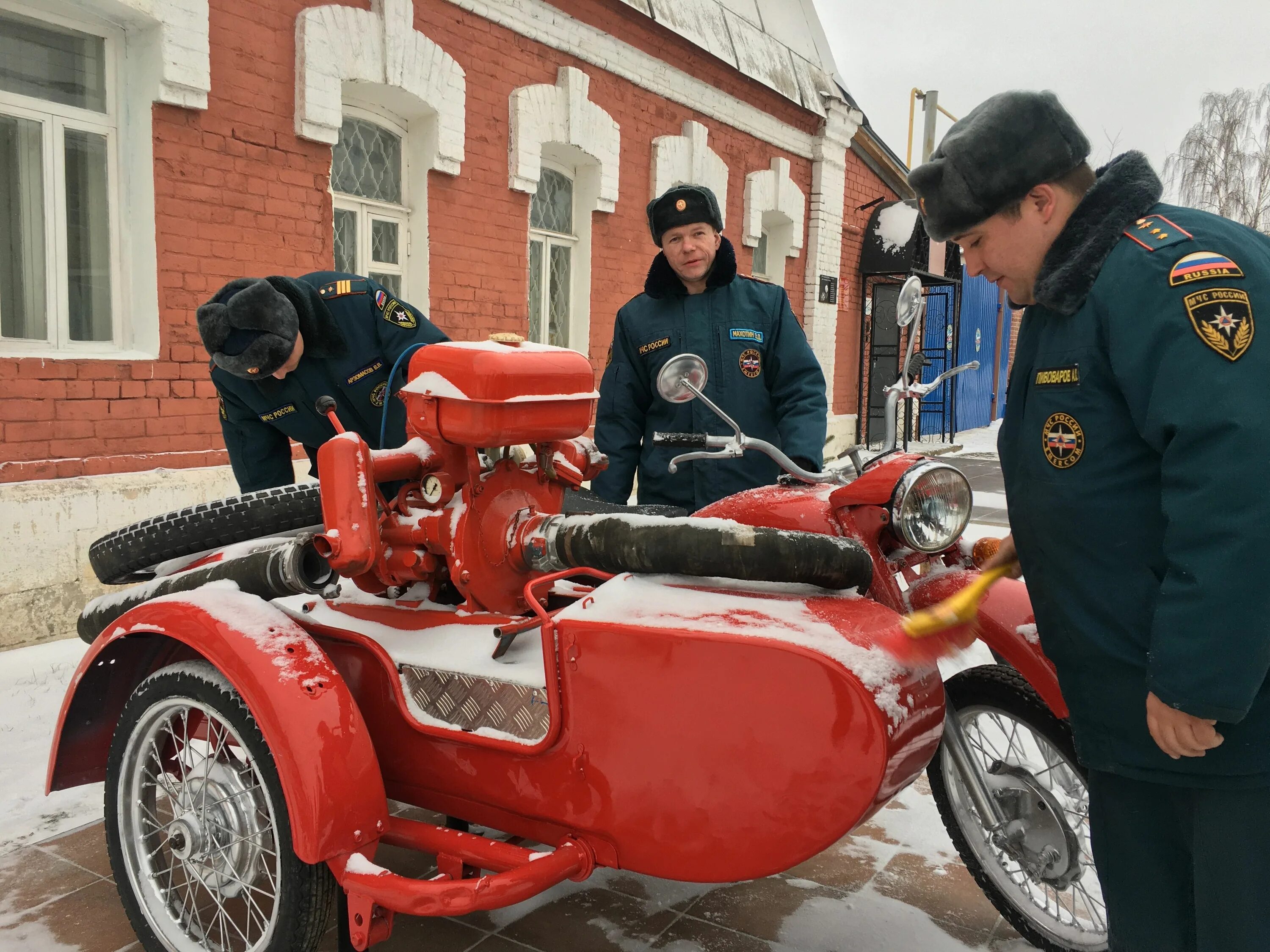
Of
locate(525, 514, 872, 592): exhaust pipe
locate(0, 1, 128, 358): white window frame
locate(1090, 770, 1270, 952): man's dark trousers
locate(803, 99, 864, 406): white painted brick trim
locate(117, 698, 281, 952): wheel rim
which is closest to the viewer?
locate(1090, 770, 1270, 952): man's dark trousers

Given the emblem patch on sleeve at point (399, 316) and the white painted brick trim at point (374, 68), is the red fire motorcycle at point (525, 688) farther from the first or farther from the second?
the white painted brick trim at point (374, 68)

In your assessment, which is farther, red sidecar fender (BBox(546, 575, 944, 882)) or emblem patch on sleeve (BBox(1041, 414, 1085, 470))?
red sidecar fender (BBox(546, 575, 944, 882))

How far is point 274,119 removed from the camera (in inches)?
224

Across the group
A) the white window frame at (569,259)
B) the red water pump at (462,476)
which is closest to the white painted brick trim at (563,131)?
the white window frame at (569,259)

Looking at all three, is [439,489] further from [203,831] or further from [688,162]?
[688,162]

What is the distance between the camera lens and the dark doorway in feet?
47.0

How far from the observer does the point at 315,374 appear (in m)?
3.11

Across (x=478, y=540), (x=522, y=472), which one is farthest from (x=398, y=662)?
(x=522, y=472)

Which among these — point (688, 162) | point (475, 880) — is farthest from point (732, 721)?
point (688, 162)

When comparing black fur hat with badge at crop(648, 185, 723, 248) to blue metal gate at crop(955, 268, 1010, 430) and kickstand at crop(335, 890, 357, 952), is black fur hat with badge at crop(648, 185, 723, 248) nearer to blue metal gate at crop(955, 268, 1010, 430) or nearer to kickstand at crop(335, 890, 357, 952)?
kickstand at crop(335, 890, 357, 952)

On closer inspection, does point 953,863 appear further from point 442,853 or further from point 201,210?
point 201,210

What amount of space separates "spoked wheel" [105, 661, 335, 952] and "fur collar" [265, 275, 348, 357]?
1134 millimetres

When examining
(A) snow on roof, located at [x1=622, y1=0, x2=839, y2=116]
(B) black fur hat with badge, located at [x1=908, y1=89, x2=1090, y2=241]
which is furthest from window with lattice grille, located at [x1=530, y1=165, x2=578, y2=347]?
(B) black fur hat with badge, located at [x1=908, y1=89, x2=1090, y2=241]

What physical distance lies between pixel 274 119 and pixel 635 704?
507cm
